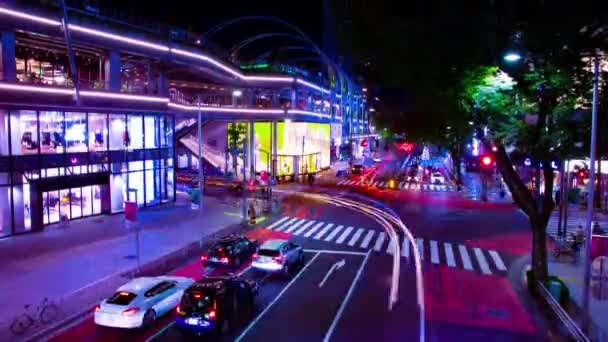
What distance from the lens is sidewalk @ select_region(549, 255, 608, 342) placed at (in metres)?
15.6

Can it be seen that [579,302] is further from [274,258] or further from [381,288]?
[274,258]

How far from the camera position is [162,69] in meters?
41.2

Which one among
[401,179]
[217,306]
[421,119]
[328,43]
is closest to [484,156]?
[421,119]

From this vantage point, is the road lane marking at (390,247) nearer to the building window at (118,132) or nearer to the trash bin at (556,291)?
the trash bin at (556,291)

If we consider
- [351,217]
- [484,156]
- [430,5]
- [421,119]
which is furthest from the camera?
[351,217]

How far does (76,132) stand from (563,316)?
2893cm

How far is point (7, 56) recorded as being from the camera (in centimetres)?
2692

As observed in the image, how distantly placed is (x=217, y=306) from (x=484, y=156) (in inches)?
722

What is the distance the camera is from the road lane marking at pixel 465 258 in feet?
79.4

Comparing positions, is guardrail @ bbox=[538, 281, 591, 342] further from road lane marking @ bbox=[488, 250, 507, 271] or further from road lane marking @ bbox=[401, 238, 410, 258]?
road lane marking @ bbox=[401, 238, 410, 258]

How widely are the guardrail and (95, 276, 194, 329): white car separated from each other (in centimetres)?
1244

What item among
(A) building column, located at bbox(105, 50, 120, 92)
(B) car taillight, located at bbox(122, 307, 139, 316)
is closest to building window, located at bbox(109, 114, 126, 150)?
(A) building column, located at bbox(105, 50, 120, 92)

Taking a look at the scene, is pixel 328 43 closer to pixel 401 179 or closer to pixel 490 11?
pixel 401 179

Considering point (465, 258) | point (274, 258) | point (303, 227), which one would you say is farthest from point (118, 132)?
point (465, 258)
